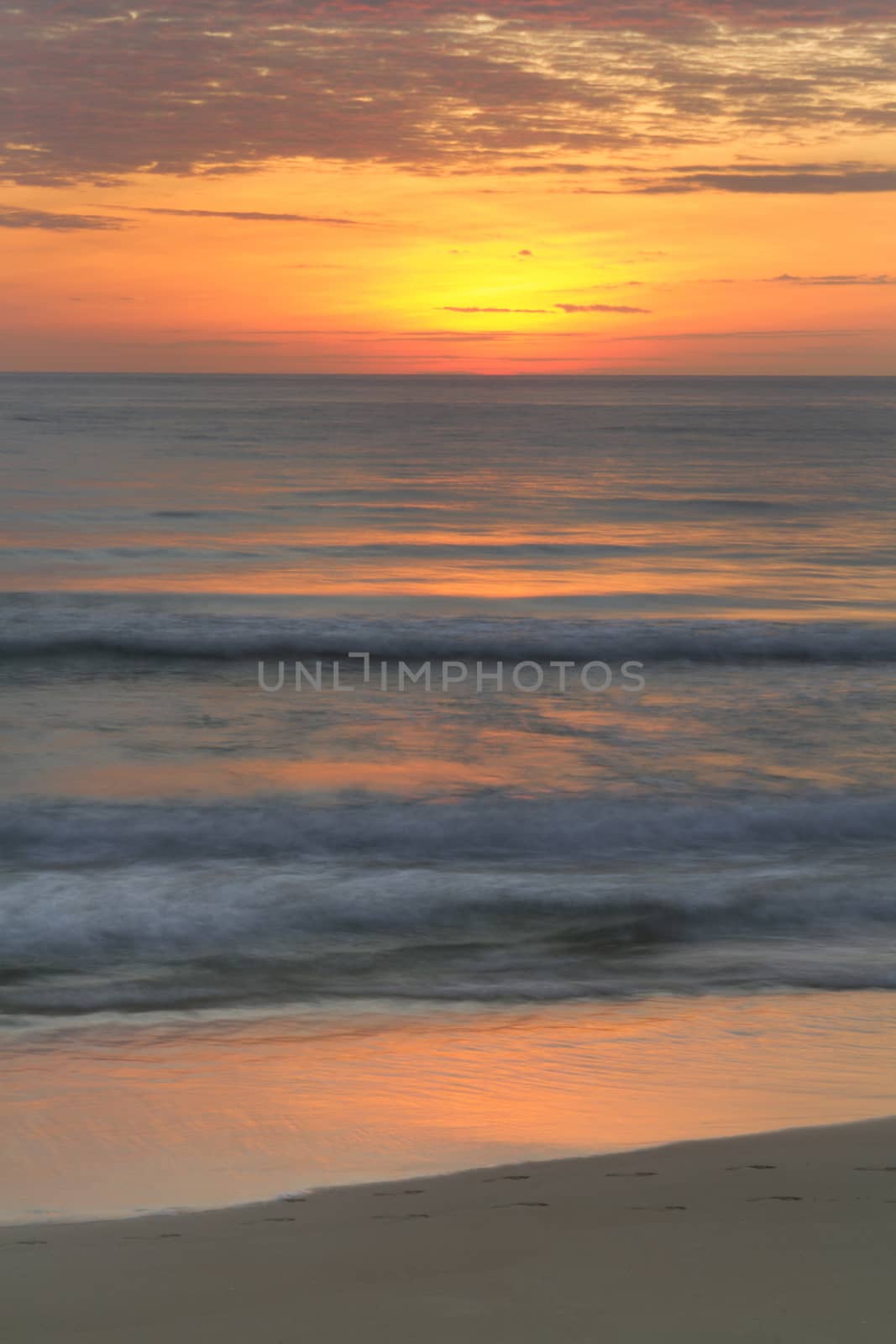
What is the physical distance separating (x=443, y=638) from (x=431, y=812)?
6526mm

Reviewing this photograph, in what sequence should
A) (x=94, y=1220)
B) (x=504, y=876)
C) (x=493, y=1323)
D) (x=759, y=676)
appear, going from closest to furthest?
(x=493, y=1323) → (x=94, y=1220) → (x=504, y=876) → (x=759, y=676)

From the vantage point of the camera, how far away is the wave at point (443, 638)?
1458cm

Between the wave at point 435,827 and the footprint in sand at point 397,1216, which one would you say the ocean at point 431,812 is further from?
the footprint in sand at point 397,1216

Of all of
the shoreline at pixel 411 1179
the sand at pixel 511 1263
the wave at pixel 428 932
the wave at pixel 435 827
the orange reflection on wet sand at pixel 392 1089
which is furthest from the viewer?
the wave at pixel 435 827

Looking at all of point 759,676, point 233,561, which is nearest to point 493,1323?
point 759,676

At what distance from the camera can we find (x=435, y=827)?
8602 mm

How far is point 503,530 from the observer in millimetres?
24922

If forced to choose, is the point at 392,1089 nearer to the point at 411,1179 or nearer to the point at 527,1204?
the point at 411,1179

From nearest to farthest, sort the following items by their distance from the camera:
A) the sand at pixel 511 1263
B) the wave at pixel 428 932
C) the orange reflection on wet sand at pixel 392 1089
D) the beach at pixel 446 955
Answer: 1. the sand at pixel 511 1263
2. the beach at pixel 446 955
3. the orange reflection on wet sand at pixel 392 1089
4. the wave at pixel 428 932

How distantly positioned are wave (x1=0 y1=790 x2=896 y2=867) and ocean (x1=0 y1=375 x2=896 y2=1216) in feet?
0.09

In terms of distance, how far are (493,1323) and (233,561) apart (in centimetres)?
1862

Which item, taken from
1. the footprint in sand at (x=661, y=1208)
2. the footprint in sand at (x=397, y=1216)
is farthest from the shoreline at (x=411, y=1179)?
the footprint in sand at (x=661, y=1208)

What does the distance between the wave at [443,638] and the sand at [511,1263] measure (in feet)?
36.2

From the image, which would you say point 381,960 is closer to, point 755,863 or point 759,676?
point 755,863
